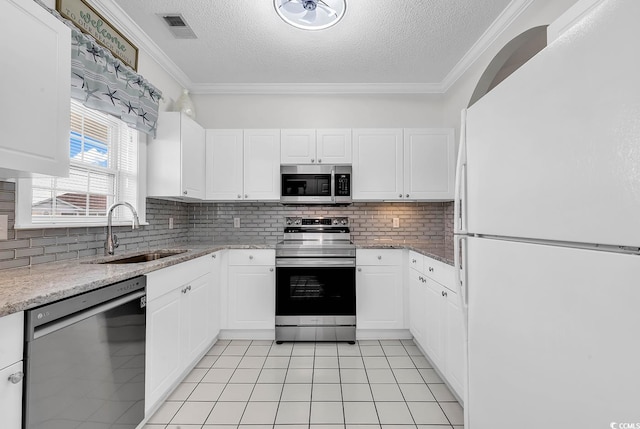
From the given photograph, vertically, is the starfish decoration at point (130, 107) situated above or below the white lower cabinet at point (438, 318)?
above

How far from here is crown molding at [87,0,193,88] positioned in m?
2.15

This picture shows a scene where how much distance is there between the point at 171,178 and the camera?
2.76 m

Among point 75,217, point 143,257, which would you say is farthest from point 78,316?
point 143,257

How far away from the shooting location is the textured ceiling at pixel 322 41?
87.9 inches

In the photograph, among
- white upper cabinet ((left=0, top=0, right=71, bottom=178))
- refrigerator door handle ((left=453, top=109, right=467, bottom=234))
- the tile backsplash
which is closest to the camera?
white upper cabinet ((left=0, top=0, right=71, bottom=178))

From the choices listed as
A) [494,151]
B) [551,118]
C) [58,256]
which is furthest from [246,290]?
Result: [551,118]

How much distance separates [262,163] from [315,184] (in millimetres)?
597

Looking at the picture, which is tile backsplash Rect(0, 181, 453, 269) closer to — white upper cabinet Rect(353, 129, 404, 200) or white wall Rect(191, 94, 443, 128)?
white upper cabinet Rect(353, 129, 404, 200)

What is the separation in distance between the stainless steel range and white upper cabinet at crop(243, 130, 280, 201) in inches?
25.6

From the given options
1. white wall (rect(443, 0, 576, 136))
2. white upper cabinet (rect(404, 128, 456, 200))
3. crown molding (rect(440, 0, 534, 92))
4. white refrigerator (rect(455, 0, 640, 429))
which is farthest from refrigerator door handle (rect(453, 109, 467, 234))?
white upper cabinet (rect(404, 128, 456, 200))

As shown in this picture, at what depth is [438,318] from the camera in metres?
2.29

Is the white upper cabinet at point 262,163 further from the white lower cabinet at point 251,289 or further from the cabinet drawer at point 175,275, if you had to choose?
the cabinet drawer at point 175,275

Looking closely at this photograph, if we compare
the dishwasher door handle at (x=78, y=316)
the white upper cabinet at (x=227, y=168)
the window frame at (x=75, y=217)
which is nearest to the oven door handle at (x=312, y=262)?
the white upper cabinet at (x=227, y=168)

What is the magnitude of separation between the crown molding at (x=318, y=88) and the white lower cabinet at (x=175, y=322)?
1.93 meters
